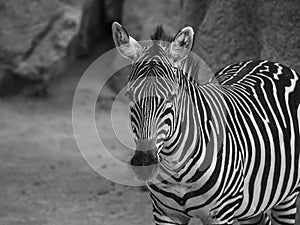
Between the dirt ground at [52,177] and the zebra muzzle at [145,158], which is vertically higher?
the zebra muzzle at [145,158]

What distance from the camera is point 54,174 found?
666 cm

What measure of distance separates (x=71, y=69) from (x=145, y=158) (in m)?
6.90

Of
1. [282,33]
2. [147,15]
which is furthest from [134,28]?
[282,33]

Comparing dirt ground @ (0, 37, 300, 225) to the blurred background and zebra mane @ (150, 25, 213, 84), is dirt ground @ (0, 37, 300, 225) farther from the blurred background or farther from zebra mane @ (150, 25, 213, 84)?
zebra mane @ (150, 25, 213, 84)

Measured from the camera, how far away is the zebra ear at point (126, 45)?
3318 millimetres

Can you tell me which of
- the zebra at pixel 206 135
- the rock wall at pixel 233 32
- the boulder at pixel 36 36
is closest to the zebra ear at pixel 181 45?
the zebra at pixel 206 135

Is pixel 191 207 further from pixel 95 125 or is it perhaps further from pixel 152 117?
pixel 95 125

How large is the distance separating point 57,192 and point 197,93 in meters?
2.96

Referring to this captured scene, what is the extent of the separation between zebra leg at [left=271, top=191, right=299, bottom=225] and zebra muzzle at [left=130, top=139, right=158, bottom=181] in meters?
1.32

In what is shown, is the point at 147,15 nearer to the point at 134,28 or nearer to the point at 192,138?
the point at 134,28

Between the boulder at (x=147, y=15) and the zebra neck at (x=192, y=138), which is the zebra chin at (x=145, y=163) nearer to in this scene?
the zebra neck at (x=192, y=138)

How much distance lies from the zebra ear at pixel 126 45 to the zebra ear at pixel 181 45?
170mm

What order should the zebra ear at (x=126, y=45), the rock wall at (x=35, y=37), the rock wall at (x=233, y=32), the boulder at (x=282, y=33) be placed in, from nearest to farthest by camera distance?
the zebra ear at (x=126, y=45) < the boulder at (x=282, y=33) < the rock wall at (x=233, y=32) < the rock wall at (x=35, y=37)

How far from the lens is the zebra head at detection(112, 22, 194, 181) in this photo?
3.07 meters
